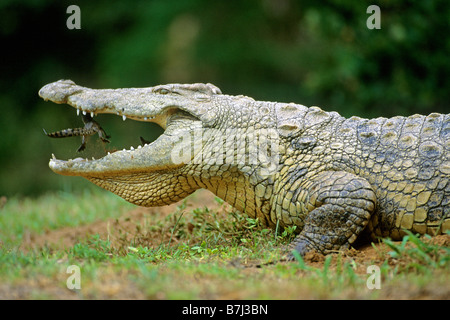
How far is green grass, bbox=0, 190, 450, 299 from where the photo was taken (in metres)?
2.55

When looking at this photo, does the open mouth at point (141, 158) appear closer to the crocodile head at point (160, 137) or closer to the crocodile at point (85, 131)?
the crocodile head at point (160, 137)

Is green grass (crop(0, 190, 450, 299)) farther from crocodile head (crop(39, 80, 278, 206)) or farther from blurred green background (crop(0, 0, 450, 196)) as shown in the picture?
blurred green background (crop(0, 0, 450, 196))

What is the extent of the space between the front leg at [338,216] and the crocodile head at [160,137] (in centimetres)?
84

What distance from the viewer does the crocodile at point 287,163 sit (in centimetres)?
332

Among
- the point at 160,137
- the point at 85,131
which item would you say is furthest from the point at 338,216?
the point at 85,131

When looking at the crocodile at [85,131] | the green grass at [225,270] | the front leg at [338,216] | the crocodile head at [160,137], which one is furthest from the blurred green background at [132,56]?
the front leg at [338,216]

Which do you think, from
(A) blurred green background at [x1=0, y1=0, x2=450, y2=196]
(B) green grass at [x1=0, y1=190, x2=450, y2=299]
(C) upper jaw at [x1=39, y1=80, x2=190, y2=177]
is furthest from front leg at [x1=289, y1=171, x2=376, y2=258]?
(A) blurred green background at [x1=0, y1=0, x2=450, y2=196]

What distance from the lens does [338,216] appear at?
130 inches

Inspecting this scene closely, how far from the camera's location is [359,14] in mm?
7281

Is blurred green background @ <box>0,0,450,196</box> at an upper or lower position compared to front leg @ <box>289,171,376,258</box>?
upper

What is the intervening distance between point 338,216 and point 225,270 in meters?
0.88

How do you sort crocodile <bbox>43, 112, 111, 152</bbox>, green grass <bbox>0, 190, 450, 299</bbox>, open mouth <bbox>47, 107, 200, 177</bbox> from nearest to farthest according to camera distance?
green grass <bbox>0, 190, 450, 299</bbox>, open mouth <bbox>47, 107, 200, 177</bbox>, crocodile <bbox>43, 112, 111, 152</bbox>
